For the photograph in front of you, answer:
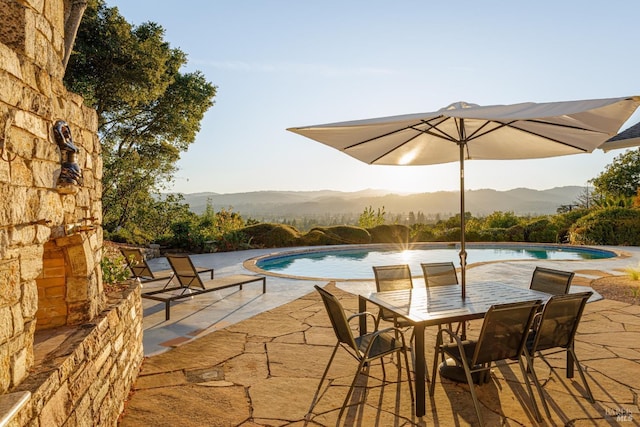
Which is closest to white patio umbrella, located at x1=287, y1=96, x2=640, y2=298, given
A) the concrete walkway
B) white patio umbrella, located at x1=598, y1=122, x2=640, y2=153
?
the concrete walkway

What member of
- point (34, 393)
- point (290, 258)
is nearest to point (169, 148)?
point (290, 258)

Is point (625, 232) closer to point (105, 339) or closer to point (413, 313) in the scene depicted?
point (413, 313)

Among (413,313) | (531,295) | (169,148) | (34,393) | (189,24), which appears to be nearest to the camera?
(34,393)

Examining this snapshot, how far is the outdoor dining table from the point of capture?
2.83 metres

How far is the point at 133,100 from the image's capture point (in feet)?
42.9

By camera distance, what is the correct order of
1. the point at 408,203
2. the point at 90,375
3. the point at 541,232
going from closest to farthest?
1. the point at 90,375
2. the point at 541,232
3. the point at 408,203

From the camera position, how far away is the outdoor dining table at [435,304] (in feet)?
9.29

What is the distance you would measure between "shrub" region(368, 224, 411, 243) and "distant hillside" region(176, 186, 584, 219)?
6101 centimetres

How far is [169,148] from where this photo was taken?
1666cm

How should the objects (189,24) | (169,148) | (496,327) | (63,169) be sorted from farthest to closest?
(169,148), (189,24), (496,327), (63,169)

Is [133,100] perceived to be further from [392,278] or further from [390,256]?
[392,278]

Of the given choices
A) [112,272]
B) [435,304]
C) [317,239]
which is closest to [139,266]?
[112,272]

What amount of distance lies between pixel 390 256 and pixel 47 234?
12.8 m

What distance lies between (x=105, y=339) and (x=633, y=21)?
34.8ft
